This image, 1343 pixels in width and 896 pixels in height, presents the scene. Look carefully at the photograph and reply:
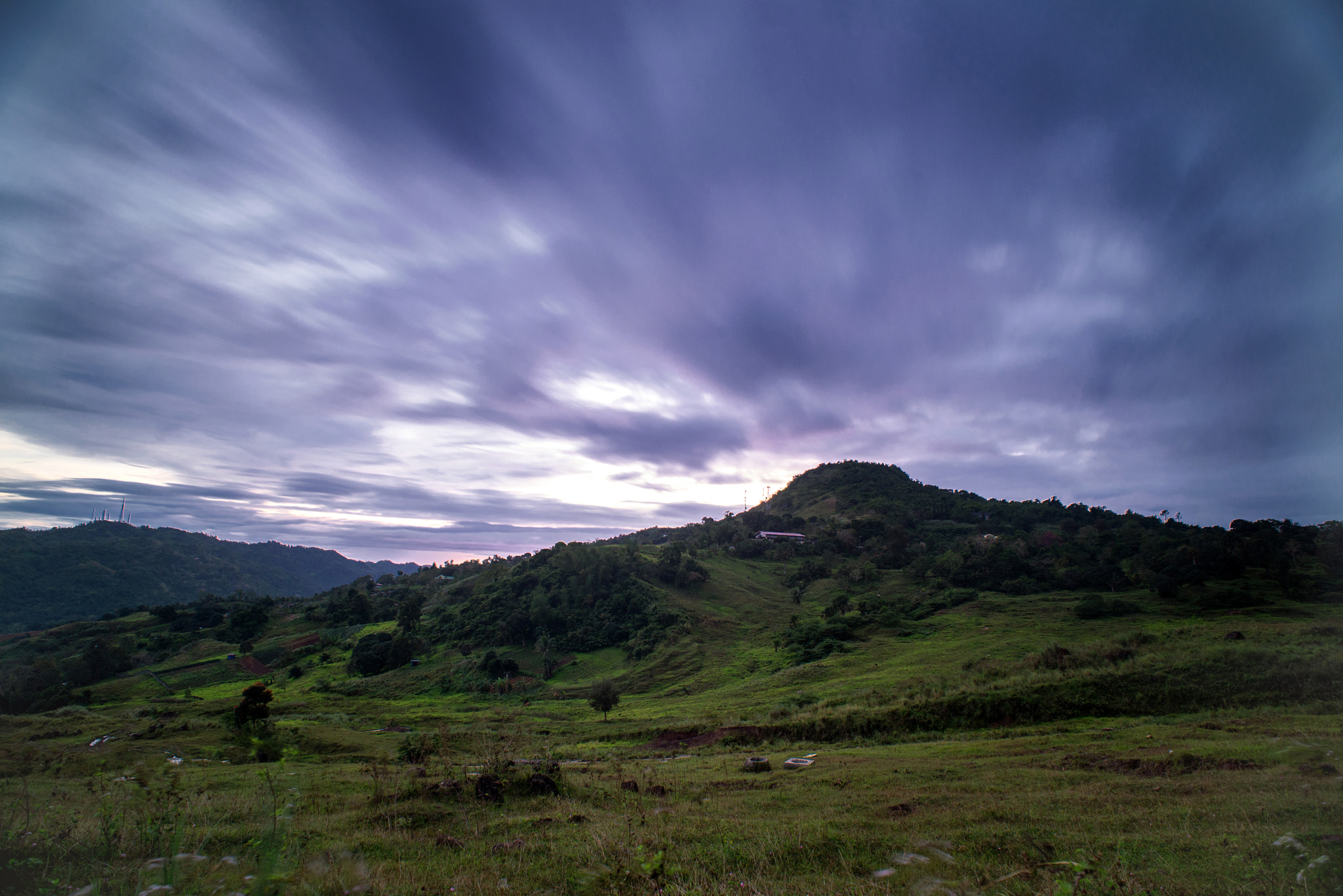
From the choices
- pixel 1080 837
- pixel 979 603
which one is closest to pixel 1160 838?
pixel 1080 837

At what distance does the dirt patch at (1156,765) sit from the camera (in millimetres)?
14625

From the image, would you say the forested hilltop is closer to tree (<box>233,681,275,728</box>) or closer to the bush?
the bush

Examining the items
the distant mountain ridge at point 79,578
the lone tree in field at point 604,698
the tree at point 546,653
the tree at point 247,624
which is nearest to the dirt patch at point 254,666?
the tree at point 247,624

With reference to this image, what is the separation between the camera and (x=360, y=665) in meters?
77.6

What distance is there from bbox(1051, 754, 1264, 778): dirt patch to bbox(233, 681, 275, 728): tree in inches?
1359

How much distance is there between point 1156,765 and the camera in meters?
15.5

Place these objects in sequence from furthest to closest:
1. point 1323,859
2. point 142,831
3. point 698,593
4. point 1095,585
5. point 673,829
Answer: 1. point 698,593
2. point 1095,585
3. point 673,829
4. point 142,831
5. point 1323,859

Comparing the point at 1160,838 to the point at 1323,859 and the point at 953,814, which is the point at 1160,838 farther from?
the point at 953,814

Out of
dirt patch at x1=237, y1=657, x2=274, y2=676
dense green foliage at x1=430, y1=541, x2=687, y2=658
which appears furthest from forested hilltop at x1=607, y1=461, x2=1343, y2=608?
dirt patch at x1=237, y1=657, x2=274, y2=676

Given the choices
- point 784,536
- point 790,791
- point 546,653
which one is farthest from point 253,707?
point 784,536

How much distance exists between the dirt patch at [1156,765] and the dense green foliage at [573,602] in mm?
65111

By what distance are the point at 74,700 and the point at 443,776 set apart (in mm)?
82702

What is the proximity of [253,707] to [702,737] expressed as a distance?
25.4 meters

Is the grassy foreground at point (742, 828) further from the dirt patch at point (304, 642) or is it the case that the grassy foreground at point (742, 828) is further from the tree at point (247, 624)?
the tree at point (247, 624)
